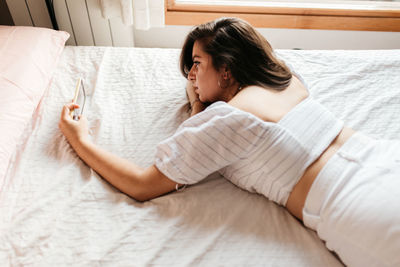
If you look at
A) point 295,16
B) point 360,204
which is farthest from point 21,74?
point 295,16

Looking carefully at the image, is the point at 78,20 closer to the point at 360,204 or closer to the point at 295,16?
the point at 295,16

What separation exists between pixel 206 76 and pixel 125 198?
46cm

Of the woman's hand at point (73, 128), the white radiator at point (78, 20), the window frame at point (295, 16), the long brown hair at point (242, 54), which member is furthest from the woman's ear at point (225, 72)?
the window frame at point (295, 16)

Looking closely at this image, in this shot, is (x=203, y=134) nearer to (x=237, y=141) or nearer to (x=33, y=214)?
(x=237, y=141)

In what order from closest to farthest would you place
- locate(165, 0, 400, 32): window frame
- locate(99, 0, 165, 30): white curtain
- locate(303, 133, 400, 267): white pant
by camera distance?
locate(303, 133, 400, 267): white pant
locate(99, 0, 165, 30): white curtain
locate(165, 0, 400, 32): window frame

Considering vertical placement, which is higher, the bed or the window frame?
the window frame

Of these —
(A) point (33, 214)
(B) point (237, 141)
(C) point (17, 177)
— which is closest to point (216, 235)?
(B) point (237, 141)

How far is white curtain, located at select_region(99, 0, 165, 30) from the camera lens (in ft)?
5.03

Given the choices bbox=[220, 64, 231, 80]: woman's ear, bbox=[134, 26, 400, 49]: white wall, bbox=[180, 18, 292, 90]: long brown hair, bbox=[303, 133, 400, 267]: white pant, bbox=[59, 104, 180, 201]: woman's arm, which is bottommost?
bbox=[134, 26, 400, 49]: white wall

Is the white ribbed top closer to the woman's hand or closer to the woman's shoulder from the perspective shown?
the woman's shoulder

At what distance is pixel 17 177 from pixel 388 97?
4.51ft

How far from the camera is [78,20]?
5.33ft

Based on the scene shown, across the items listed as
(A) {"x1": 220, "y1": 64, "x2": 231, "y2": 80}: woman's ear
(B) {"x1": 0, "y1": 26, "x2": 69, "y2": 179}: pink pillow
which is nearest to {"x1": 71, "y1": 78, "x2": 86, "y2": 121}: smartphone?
(B) {"x1": 0, "y1": 26, "x2": 69, "y2": 179}: pink pillow

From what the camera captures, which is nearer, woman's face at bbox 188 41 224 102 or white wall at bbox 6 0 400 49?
woman's face at bbox 188 41 224 102
